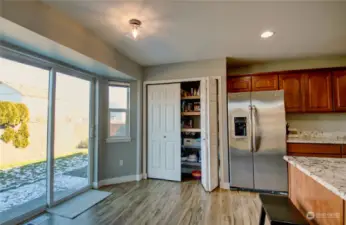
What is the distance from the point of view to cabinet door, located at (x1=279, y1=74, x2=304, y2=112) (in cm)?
341

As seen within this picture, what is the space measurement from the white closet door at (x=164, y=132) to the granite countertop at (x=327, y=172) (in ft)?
8.31

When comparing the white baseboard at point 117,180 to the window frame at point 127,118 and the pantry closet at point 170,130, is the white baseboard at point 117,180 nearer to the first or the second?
the pantry closet at point 170,130

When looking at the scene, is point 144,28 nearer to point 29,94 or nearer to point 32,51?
point 32,51

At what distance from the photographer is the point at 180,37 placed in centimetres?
271

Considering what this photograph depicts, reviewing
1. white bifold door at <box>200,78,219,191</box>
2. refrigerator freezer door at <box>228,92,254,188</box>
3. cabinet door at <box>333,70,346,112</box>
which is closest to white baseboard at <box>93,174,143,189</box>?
white bifold door at <box>200,78,219,191</box>

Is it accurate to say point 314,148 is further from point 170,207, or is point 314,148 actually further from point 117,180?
point 117,180

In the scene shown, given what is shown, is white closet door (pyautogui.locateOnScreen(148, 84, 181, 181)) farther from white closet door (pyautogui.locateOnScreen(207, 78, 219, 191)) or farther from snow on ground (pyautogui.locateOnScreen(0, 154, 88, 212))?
snow on ground (pyautogui.locateOnScreen(0, 154, 88, 212))

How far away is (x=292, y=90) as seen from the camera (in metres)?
3.44

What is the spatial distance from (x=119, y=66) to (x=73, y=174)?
2.04 metres

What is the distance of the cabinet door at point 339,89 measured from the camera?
3225 mm

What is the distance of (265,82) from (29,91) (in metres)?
3.83

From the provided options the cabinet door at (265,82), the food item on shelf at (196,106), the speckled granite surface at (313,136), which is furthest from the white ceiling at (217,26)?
the speckled granite surface at (313,136)

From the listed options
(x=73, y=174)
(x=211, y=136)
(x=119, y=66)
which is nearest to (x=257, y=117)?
(x=211, y=136)

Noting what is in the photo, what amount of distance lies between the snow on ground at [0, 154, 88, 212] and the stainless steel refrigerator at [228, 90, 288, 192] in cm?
277
